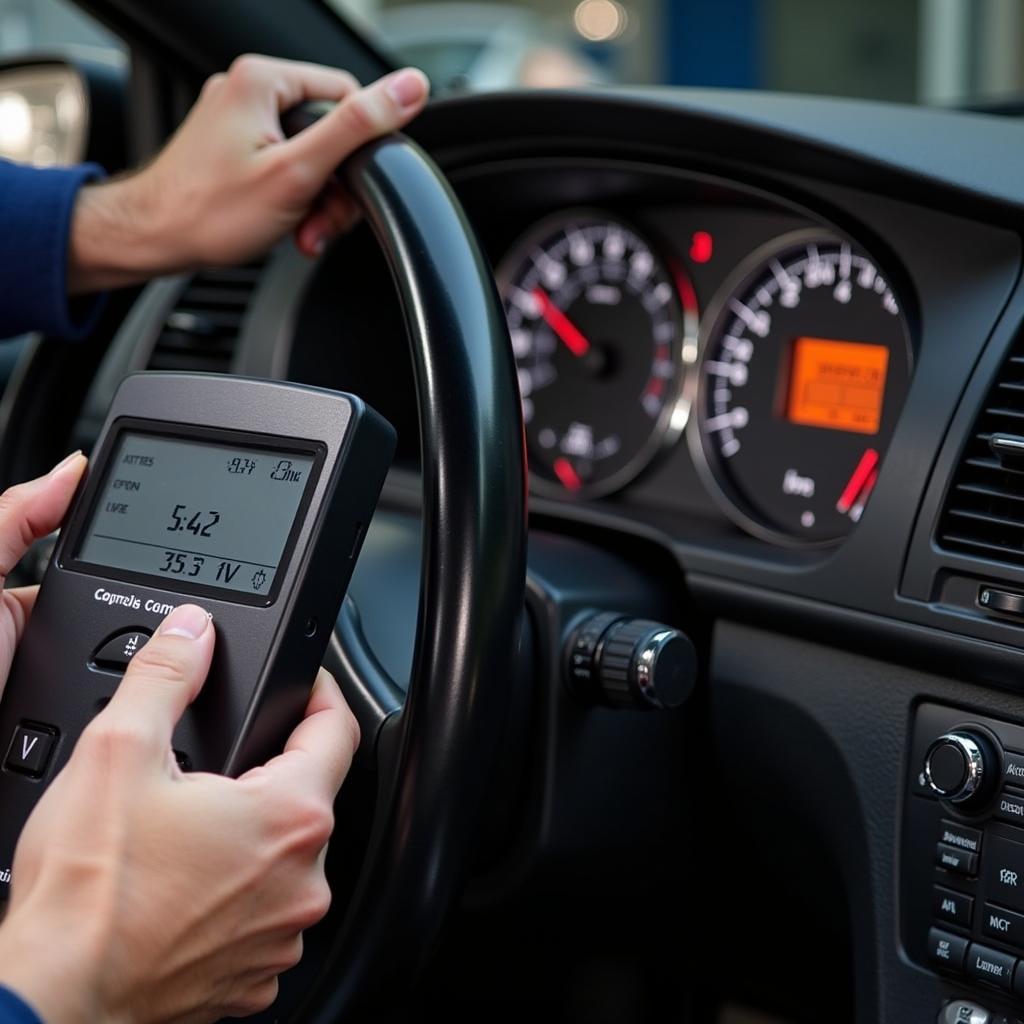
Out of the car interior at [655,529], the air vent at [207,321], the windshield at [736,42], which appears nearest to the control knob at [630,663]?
the car interior at [655,529]

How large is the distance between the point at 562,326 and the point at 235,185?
49cm

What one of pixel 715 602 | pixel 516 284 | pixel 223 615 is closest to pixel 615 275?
pixel 516 284

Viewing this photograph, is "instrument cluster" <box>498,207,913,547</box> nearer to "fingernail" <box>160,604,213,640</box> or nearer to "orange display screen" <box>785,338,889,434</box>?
"orange display screen" <box>785,338,889,434</box>

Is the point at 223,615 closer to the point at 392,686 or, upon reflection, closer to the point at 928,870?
the point at 392,686

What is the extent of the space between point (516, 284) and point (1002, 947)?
2.75 ft

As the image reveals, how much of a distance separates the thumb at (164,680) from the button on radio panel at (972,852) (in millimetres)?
490

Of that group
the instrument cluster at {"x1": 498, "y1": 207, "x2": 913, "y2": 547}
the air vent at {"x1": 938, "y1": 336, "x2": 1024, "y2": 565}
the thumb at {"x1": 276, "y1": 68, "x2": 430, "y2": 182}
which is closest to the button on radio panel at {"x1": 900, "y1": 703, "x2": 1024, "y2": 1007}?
the air vent at {"x1": 938, "y1": 336, "x2": 1024, "y2": 565}

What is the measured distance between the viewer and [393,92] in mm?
972

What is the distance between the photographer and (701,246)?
140 cm

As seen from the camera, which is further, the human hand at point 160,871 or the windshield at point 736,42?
the windshield at point 736,42

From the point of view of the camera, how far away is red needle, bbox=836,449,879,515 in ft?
3.99

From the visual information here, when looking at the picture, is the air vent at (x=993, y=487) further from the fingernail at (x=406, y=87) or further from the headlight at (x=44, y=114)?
the headlight at (x=44, y=114)

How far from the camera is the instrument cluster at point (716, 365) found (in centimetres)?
123

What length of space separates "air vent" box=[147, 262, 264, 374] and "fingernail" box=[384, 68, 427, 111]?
21.5 inches
